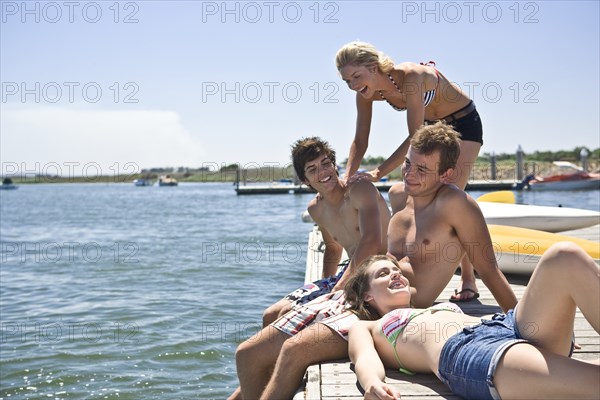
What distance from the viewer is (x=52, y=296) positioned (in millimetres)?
12867

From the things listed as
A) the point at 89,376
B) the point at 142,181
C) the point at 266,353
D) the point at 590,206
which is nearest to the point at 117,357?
the point at 89,376

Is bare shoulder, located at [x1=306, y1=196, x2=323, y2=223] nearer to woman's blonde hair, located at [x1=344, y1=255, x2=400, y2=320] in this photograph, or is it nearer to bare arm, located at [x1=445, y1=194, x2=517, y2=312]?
bare arm, located at [x1=445, y1=194, x2=517, y2=312]

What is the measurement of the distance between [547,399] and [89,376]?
600 centimetres

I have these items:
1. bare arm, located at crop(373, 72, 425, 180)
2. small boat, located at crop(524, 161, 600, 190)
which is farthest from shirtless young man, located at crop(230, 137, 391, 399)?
small boat, located at crop(524, 161, 600, 190)

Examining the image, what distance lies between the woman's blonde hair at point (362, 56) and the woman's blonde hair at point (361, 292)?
5.50 ft

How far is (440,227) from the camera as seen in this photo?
409 centimetres

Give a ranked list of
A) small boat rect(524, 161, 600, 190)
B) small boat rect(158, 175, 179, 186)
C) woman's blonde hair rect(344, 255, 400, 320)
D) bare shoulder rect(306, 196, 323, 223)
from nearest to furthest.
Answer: woman's blonde hair rect(344, 255, 400, 320), bare shoulder rect(306, 196, 323, 223), small boat rect(524, 161, 600, 190), small boat rect(158, 175, 179, 186)

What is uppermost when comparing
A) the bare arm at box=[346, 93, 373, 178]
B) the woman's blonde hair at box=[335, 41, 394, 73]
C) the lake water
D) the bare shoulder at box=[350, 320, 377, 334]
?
the woman's blonde hair at box=[335, 41, 394, 73]

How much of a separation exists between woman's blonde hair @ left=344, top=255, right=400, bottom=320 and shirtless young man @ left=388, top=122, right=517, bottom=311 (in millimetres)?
520

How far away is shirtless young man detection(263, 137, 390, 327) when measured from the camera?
448 cm

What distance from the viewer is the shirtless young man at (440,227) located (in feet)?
13.3

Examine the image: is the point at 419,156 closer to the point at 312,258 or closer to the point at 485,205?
the point at 312,258

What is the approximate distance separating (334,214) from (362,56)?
43.5 inches

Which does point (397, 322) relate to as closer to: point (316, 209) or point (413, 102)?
point (316, 209)
